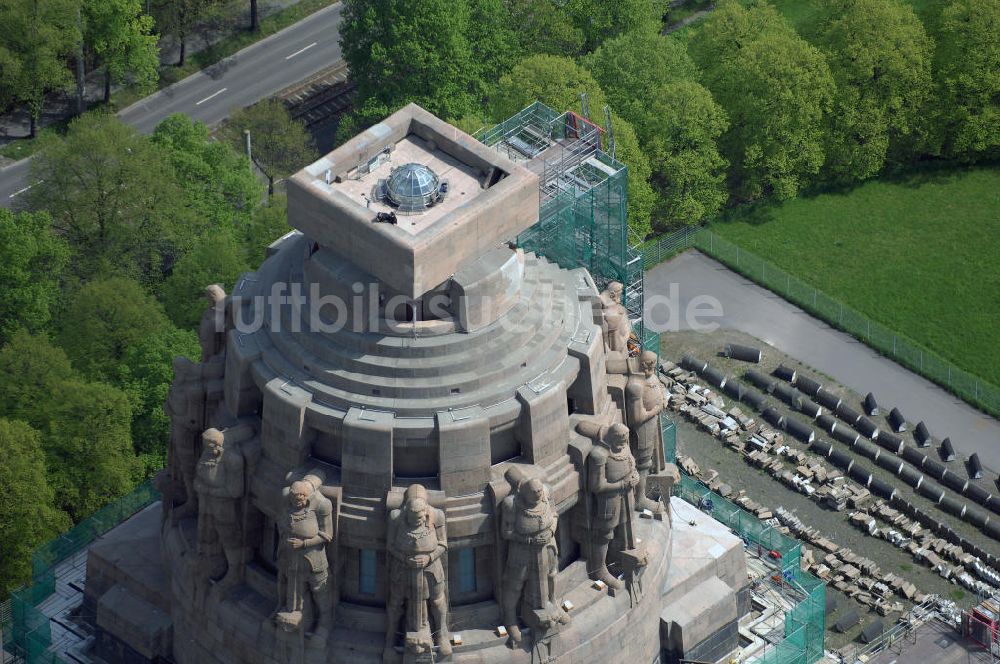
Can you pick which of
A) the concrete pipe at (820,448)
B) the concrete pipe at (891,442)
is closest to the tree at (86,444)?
the concrete pipe at (820,448)

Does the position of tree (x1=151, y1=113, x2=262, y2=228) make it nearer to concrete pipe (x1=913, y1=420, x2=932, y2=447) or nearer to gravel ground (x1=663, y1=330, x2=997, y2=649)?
gravel ground (x1=663, y1=330, x2=997, y2=649)

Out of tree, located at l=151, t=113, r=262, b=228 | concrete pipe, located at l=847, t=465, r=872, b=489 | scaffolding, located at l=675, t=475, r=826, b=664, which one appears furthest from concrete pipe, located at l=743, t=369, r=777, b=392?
tree, located at l=151, t=113, r=262, b=228

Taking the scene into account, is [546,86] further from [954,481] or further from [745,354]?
[954,481]

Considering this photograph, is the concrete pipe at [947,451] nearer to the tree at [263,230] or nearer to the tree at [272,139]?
the tree at [263,230]

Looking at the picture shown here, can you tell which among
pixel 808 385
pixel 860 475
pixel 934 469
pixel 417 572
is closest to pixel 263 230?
pixel 808 385

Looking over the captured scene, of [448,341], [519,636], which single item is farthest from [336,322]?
[519,636]
